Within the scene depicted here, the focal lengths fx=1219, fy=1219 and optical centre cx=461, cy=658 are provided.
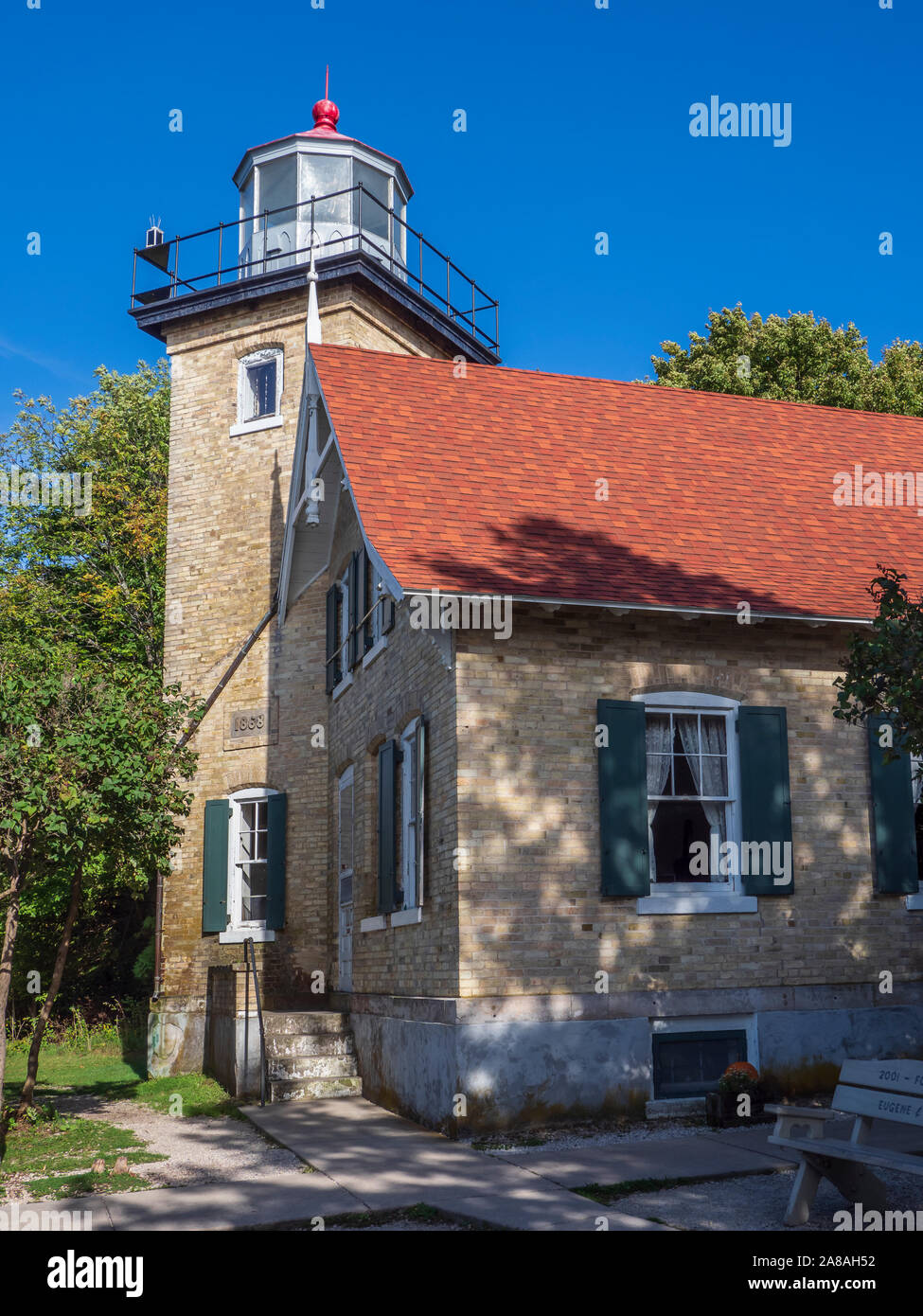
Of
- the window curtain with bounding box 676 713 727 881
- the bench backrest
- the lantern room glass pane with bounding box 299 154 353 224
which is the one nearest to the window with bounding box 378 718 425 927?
the window curtain with bounding box 676 713 727 881

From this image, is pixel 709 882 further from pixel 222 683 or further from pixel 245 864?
pixel 222 683

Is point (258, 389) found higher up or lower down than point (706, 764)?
higher up

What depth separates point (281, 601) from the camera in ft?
58.8

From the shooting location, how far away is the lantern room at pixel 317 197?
20.7 m

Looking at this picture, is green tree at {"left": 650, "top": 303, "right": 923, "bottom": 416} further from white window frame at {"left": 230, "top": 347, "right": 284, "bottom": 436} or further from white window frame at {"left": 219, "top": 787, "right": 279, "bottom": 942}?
white window frame at {"left": 219, "top": 787, "right": 279, "bottom": 942}

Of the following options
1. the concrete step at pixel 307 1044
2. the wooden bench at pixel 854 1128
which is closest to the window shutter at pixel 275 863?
the concrete step at pixel 307 1044

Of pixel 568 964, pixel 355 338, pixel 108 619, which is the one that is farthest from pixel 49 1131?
pixel 108 619

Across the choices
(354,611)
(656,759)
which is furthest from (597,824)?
(354,611)

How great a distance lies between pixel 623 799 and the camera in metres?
10.6

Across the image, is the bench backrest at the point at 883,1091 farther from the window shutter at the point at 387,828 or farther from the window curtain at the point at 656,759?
the window shutter at the point at 387,828

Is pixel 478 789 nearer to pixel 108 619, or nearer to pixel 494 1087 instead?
pixel 494 1087

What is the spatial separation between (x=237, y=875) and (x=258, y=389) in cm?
772

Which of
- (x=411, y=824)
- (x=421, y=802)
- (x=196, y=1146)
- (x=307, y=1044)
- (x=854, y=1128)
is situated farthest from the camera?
(x=307, y=1044)
